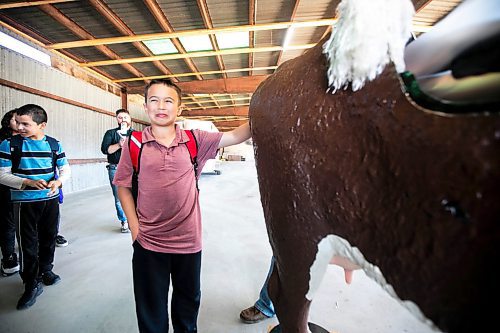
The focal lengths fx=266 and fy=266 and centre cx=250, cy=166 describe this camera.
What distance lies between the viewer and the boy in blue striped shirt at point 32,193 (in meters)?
1.87

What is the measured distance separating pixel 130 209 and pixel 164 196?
0.19m

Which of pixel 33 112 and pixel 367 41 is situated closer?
pixel 367 41

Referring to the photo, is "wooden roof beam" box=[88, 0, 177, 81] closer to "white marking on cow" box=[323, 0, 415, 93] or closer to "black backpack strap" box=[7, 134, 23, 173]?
"black backpack strap" box=[7, 134, 23, 173]

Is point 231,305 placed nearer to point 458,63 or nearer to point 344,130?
point 344,130

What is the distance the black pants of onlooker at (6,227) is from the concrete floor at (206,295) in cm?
28

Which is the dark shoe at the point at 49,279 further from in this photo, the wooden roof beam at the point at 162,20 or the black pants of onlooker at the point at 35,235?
the wooden roof beam at the point at 162,20

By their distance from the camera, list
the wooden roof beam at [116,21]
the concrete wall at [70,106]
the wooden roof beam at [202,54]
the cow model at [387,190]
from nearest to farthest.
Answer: the cow model at [387,190] → the wooden roof beam at [116,21] → the concrete wall at [70,106] → the wooden roof beam at [202,54]

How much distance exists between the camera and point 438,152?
404 millimetres

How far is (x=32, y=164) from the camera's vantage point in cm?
199

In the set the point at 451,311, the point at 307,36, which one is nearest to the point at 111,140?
the point at 451,311

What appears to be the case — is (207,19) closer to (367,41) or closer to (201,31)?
(201,31)

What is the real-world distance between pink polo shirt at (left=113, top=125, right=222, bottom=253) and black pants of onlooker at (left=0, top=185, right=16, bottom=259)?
1921 millimetres

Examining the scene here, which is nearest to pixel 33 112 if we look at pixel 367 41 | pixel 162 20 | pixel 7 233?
pixel 7 233

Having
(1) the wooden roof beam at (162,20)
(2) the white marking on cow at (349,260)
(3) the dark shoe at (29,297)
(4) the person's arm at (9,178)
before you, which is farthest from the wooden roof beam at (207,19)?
(2) the white marking on cow at (349,260)
